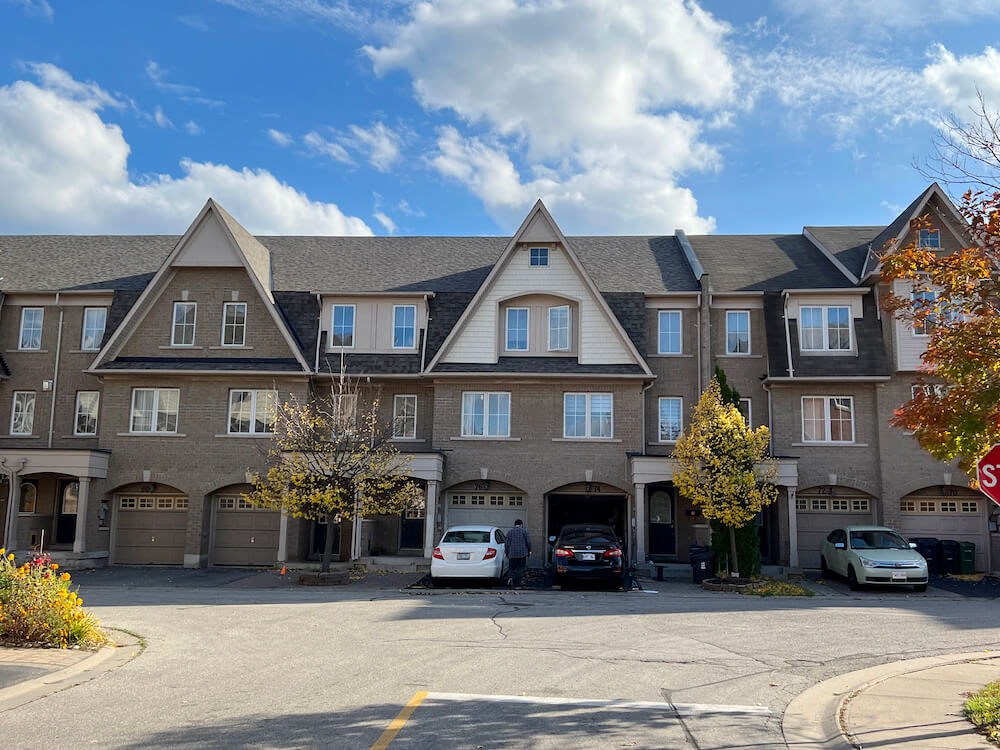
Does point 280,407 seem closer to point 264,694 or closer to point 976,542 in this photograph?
point 264,694

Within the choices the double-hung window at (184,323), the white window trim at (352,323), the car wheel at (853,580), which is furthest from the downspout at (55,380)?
the car wheel at (853,580)

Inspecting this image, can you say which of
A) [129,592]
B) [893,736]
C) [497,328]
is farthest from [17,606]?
[497,328]

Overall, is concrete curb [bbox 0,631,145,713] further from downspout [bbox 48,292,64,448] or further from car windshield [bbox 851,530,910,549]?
downspout [bbox 48,292,64,448]

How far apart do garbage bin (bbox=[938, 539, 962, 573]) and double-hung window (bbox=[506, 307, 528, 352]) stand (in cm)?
1358

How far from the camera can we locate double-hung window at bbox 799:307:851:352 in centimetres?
2673

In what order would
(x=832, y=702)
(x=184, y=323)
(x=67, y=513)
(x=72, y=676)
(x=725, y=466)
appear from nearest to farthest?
(x=832, y=702) < (x=72, y=676) < (x=725, y=466) < (x=184, y=323) < (x=67, y=513)

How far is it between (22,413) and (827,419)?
26.6 m

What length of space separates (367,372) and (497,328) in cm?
436

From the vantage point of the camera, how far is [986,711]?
25.5ft

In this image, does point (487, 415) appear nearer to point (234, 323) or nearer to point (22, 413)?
point (234, 323)

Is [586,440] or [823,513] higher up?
[586,440]

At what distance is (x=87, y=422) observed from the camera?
2819cm

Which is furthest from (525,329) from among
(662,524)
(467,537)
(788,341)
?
(467,537)

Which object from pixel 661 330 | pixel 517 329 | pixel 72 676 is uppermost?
pixel 661 330
